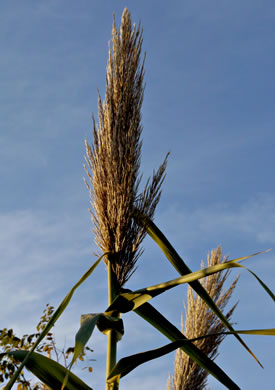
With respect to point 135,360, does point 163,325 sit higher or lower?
higher

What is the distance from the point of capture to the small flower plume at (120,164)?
7.02 ft

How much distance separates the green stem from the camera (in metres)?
1.95

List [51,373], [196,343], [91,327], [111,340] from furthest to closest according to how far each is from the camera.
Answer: [196,343]
[111,340]
[51,373]
[91,327]

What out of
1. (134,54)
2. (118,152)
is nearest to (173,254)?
(118,152)

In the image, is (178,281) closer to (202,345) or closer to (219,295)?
(202,345)

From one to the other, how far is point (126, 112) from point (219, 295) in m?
1.63

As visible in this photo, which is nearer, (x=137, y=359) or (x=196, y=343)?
(x=137, y=359)

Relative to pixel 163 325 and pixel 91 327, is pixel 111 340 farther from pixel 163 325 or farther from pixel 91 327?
pixel 91 327

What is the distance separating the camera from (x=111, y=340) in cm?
201

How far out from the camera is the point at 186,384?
3.08 meters

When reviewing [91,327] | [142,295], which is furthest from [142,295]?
[91,327]

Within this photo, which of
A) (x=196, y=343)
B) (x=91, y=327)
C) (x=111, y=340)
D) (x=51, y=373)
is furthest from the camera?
(x=196, y=343)

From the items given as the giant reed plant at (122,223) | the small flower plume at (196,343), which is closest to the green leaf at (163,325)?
the giant reed plant at (122,223)

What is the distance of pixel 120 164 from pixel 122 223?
0.24 m
